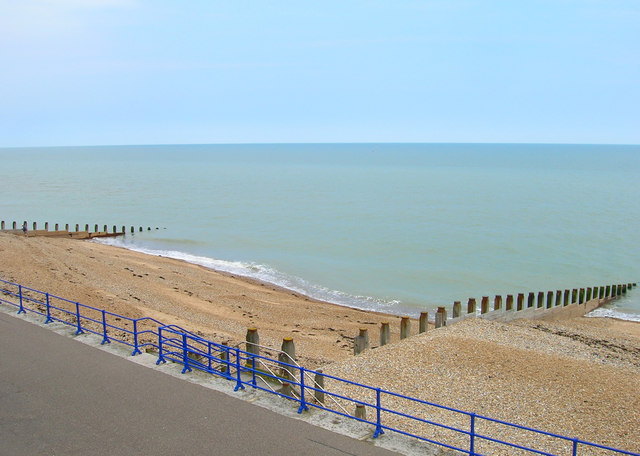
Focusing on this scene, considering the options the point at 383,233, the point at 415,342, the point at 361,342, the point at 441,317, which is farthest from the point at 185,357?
the point at 383,233

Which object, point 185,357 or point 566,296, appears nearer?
point 185,357

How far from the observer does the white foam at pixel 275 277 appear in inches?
1179

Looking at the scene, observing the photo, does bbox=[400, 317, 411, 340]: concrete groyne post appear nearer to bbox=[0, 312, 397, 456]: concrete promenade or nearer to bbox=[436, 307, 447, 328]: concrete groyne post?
bbox=[436, 307, 447, 328]: concrete groyne post

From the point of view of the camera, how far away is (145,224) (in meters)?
55.4

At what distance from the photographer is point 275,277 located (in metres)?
35.1

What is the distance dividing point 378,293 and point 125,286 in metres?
13.9

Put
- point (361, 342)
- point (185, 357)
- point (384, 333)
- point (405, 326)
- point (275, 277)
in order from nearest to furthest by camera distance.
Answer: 1. point (185, 357)
2. point (361, 342)
3. point (384, 333)
4. point (405, 326)
5. point (275, 277)

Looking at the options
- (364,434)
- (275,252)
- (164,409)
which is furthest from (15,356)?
(275,252)

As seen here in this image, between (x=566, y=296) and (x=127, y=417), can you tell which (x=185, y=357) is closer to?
(x=127, y=417)

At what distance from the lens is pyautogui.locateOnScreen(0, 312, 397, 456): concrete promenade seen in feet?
25.9

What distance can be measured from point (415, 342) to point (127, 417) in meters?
9.07

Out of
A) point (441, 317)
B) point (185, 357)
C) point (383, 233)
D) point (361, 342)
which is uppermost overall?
point (185, 357)

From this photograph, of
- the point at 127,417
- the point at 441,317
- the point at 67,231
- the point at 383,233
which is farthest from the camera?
the point at 383,233

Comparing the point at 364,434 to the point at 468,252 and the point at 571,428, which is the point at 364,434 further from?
the point at 468,252
